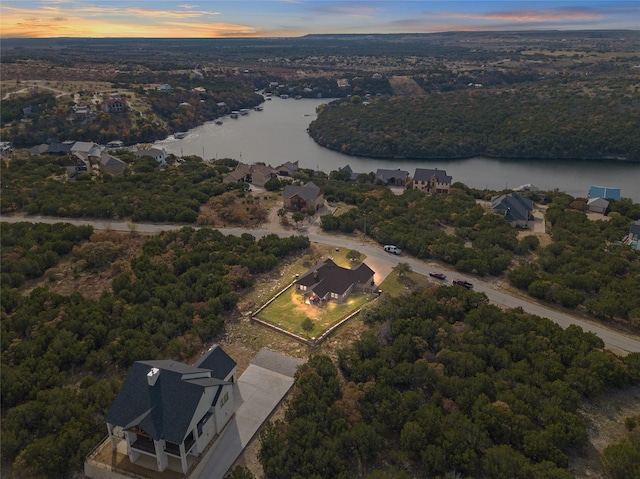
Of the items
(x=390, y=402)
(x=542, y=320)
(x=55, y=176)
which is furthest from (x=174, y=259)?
(x=55, y=176)

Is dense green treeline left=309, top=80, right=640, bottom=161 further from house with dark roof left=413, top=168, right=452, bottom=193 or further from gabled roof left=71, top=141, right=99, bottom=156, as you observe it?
gabled roof left=71, top=141, right=99, bottom=156

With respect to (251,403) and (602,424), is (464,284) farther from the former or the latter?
(251,403)

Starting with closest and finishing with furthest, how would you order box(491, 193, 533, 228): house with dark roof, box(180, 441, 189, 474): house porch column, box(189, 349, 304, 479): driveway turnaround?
1. box(180, 441, 189, 474): house porch column
2. box(189, 349, 304, 479): driveway turnaround
3. box(491, 193, 533, 228): house with dark roof

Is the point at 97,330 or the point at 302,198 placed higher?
the point at 97,330

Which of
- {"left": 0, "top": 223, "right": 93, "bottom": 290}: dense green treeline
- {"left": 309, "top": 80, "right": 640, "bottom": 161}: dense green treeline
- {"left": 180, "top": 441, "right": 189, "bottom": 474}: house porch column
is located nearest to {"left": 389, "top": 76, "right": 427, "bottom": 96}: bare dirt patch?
{"left": 309, "top": 80, "right": 640, "bottom": 161}: dense green treeline

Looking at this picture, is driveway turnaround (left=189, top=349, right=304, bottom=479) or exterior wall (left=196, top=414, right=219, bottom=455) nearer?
exterior wall (left=196, top=414, right=219, bottom=455)

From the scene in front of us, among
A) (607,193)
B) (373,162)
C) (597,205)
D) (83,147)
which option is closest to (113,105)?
(83,147)
